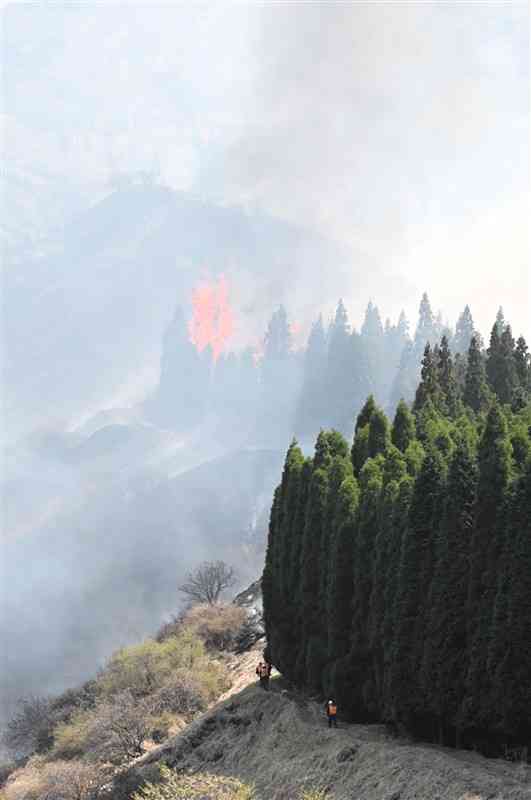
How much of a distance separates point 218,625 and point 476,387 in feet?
88.0

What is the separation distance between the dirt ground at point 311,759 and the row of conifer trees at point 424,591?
1.23 meters

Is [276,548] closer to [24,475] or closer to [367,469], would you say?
[367,469]

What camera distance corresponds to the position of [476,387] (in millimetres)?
62562

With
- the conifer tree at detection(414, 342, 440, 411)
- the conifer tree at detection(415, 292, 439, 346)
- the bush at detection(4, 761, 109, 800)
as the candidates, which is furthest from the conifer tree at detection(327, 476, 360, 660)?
the conifer tree at detection(415, 292, 439, 346)

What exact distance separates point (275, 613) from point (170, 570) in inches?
3333

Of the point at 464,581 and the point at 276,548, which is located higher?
the point at 276,548

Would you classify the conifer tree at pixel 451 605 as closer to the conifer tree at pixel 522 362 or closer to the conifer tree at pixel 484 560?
the conifer tree at pixel 484 560

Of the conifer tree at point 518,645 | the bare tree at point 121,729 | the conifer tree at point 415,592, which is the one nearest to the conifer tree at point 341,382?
the bare tree at point 121,729

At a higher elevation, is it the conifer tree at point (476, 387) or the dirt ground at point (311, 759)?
the conifer tree at point (476, 387)

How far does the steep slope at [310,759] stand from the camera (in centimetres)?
2006

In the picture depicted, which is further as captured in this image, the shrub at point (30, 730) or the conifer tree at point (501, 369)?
the conifer tree at point (501, 369)

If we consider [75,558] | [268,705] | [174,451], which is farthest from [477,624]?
[174,451]

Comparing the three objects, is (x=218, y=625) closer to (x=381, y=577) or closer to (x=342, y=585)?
(x=342, y=585)

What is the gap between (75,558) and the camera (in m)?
133
